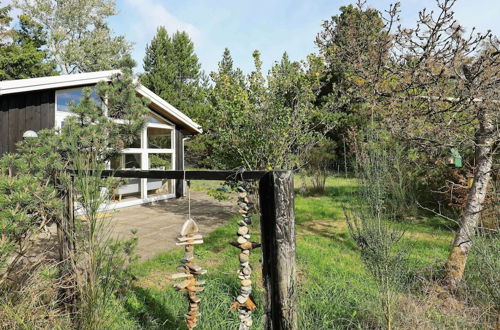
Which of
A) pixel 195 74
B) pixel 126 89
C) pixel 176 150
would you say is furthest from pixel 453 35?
pixel 195 74

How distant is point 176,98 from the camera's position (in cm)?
2267

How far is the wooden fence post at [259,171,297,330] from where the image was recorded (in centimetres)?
126

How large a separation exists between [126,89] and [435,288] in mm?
3884

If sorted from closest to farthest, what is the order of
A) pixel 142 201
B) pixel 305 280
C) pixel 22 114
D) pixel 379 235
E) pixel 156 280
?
pixel 379 235 → pixel 305 280 → pixel 156 280 → pixel 22 114 → pixel 142 201

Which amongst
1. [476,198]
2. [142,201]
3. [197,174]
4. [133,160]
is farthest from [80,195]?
[133,160]

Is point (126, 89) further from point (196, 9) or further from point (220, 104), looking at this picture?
point (196, 9)

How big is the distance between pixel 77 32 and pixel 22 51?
634 centimetres

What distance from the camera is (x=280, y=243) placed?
127 cm

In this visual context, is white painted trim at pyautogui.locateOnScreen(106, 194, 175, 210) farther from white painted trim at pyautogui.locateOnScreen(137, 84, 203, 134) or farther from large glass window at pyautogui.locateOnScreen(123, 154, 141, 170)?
white painted trim at pyautogui.locateOnScreen(137, 84, 203, 134)

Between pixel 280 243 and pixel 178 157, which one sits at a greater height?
pixel 178 157

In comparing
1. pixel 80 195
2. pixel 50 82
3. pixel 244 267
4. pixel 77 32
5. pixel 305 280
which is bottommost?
pixel 305 280

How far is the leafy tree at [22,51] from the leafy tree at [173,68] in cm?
667

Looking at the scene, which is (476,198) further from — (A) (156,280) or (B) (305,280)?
(A) (156,280)

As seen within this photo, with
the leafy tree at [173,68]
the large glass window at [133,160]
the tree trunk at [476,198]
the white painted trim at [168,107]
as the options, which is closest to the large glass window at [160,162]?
the large glass window at [133,160]
